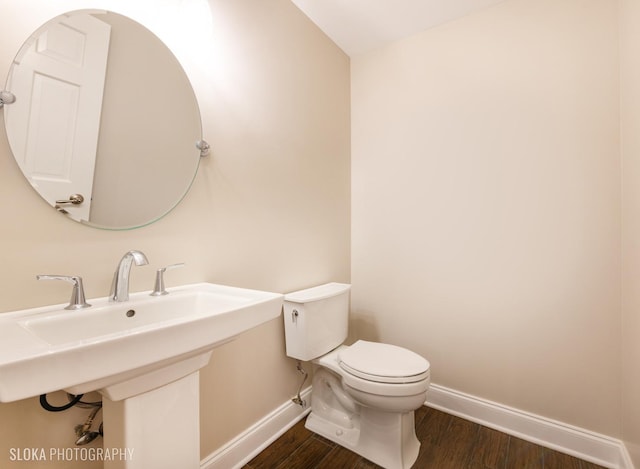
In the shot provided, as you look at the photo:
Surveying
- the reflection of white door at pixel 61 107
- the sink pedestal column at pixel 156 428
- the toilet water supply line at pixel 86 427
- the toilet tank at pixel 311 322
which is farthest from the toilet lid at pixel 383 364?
the reflection of white door at pixel 61 107

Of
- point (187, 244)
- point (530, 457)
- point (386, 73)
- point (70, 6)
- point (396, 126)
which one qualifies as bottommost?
point (530, 457)

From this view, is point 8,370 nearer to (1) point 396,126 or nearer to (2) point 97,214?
(2) point 97,214

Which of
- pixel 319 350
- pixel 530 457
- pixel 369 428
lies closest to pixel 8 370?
pixel 319 350

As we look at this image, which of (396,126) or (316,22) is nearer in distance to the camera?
(316,22)

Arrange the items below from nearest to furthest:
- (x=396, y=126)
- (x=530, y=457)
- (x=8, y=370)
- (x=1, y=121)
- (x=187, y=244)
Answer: (x=8, y=370)
(x=1, y=121)
(x=187, y=244)
(x=530, y=457)
(x=396, y=126)

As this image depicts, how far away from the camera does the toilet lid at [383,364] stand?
1298 mm

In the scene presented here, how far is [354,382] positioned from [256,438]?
559mm

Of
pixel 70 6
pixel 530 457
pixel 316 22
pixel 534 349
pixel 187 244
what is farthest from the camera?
pixel 316 22

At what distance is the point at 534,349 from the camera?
5.16 ft

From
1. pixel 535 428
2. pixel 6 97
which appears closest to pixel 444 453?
pixel 535 428

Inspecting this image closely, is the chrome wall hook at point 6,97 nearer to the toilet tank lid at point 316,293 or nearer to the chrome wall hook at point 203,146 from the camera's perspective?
the chrome wall hook at point 203,146

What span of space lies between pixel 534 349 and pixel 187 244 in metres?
1.80

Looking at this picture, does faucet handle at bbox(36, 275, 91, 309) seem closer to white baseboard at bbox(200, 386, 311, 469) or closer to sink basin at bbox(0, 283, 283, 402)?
sink basin at bbox(0, 283, 283, 402)

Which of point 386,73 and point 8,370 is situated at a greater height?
point 386,73
